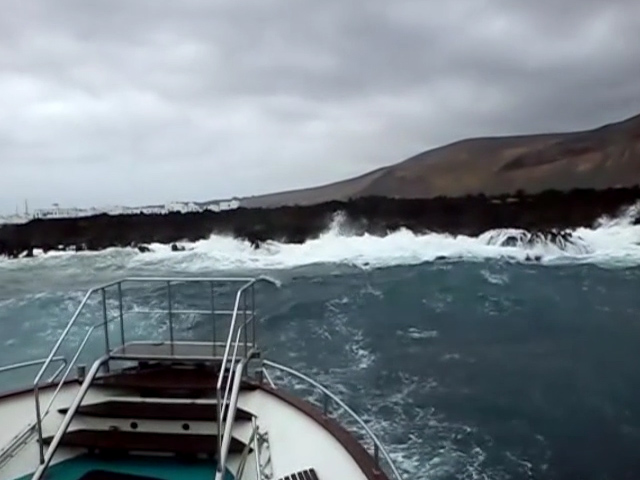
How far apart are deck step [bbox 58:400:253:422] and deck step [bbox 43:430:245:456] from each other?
0.29 ft

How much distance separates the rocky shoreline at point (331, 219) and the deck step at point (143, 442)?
16096mm

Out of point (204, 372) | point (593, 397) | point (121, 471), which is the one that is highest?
point (204, 372)

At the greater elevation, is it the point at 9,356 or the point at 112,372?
the point at 112,372

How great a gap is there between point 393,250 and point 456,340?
425 inches

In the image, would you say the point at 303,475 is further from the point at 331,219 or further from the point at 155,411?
the point at 331,219

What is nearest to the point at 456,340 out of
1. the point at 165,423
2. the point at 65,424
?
the point at 165,423

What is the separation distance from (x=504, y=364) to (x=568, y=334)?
5.81 ft

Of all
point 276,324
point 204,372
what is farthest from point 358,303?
point 204,372

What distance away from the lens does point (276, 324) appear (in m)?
8.67

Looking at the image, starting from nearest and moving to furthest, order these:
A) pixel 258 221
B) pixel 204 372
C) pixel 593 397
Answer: pixel 204 372, pixel 593 397, pixel 258 221

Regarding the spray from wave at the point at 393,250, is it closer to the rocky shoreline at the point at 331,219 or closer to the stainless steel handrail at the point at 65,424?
the rocky shoreline at the point at 331,219

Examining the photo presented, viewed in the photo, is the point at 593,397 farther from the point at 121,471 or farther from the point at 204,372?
the point at 121,471

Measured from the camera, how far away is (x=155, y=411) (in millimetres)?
3168

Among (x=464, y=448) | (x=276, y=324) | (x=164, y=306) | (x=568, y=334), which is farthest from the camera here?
(x=164, y=306)
